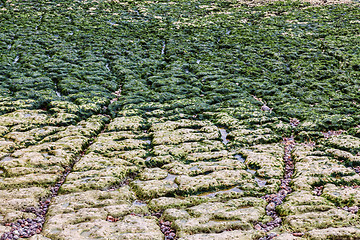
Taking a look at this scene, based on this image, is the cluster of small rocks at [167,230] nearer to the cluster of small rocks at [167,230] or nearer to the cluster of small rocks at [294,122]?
the cluster of small rocks at [167,230]

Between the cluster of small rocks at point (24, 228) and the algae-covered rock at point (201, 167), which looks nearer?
the cluster of small rocks at point (24, 228)

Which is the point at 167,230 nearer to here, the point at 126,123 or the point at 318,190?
the point at 318,190

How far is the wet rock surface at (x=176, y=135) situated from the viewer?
926 centimetres

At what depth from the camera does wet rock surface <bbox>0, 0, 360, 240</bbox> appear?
9.26 m

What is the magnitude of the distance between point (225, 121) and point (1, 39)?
2377 cm

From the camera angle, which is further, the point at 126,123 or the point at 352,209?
the point at 126,123

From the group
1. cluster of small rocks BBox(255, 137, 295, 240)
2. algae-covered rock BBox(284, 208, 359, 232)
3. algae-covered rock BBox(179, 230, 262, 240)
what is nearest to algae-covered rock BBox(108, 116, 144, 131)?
cluster of small rocks BBox(255, 137, 295, 240)

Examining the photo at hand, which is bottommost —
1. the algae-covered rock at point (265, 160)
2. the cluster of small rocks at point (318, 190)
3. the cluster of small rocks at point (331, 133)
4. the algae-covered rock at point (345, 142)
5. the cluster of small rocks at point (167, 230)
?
the cluster of small rocks at point (167, 230)

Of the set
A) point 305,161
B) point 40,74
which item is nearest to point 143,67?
point 40,74

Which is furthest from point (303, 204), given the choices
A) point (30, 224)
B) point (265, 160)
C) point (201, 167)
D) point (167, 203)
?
point (30, 224)

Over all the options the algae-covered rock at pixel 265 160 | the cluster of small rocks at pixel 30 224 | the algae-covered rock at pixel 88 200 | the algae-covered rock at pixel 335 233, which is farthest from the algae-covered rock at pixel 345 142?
the cluster of small rocks at pixel 30 224

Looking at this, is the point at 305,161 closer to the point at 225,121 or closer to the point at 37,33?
the point at 225,121

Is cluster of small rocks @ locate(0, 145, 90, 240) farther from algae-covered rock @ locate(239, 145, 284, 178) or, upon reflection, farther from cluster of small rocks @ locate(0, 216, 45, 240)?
algae-covered rock @ locate(239, 145, 284, 178)

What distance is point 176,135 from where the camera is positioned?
14453 millimetres
